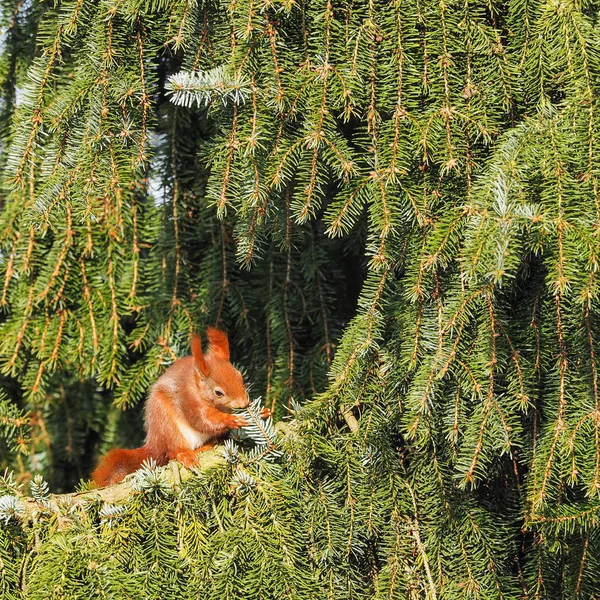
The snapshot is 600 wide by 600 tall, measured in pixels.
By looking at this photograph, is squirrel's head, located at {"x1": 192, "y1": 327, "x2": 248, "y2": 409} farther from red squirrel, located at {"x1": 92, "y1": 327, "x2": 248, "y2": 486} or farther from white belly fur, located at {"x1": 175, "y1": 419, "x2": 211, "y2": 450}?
white belly fur, located at {"x1": 175, "y1": 419, "x2": 211, "y2": 450}

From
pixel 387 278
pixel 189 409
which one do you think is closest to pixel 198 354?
pixel 189 409

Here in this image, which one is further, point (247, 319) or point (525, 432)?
point (247, 319)

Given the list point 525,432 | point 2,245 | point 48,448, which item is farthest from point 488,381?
point 48,448

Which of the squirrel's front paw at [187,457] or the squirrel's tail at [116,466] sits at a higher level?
the squirrel's front paw at [187,457]

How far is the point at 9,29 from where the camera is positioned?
2.46 meters

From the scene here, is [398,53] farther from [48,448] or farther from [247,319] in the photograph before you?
[48,448]

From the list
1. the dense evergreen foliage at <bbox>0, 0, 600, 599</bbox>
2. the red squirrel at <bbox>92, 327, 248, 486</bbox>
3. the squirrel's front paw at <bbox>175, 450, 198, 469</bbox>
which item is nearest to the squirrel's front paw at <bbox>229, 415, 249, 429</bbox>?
the red squirrel at <bbox>92, 327, 248, 486</bbox>

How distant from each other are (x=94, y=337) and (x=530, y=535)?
1.29 meters

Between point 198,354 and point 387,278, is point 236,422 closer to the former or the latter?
point 198,354

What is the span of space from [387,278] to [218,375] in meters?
0.60

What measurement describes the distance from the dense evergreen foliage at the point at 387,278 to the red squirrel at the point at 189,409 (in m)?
0.42

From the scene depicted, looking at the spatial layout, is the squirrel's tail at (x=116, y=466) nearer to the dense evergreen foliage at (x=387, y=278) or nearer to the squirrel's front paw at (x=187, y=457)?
the squirrel's front paw at (x=187, y=457)

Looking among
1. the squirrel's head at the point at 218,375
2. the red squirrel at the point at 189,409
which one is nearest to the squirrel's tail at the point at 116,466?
the red squirrel at the point at 189,409

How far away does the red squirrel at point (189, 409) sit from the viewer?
219 centimetres
